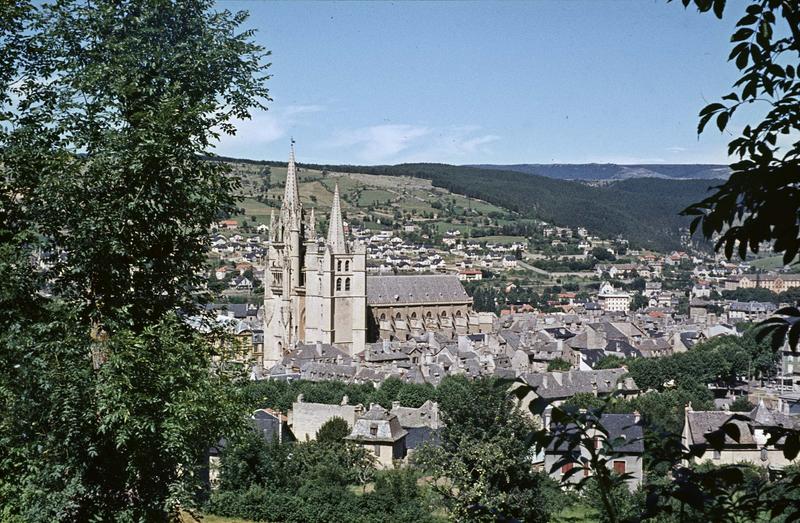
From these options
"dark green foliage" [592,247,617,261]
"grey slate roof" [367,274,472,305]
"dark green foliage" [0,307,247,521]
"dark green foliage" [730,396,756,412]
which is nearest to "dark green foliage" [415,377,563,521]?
"dark green foliage" [0,307,247,521]

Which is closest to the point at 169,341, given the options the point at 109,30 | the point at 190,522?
the point at 109,30

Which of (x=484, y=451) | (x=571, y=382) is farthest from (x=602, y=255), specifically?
(x=484, y=451)

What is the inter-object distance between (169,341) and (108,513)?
2284 mm

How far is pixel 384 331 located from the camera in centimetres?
7162

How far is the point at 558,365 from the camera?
5922cm

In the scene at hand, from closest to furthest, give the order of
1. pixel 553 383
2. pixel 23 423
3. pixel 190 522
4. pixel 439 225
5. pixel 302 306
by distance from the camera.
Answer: pixel 23 423
pixel 190 522
pixel 553 383
pixel 302 306
pixel 439 225

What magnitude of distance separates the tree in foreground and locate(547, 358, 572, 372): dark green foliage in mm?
48208

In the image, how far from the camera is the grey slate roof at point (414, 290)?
2960 inches

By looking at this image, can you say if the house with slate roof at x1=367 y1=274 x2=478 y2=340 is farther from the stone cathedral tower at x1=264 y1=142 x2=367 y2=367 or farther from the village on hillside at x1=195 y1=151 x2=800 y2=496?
the stone cathedral tower at x1=264 y1=142 x2=367 y2=367

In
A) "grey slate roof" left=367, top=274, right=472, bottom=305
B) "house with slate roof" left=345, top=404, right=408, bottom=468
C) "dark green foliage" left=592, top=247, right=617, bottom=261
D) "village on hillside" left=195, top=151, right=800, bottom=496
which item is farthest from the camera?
"dark green foliage" left=592, top=247, right=617, bottom=261

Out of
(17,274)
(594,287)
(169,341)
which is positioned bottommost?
(594,287)

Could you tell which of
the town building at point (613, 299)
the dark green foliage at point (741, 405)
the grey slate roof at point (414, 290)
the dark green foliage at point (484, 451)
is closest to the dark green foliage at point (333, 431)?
the dark green foliage at point (484, 451)

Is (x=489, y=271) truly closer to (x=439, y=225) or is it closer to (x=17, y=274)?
(x=439, y=225)

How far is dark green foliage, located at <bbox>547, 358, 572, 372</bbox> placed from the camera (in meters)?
58.2
